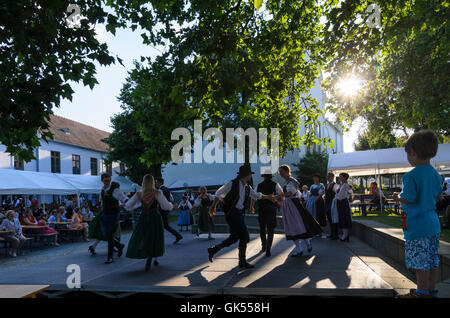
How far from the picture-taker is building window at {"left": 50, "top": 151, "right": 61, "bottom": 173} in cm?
3516

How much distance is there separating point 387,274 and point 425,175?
3.02 metres

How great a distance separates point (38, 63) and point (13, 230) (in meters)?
6.81

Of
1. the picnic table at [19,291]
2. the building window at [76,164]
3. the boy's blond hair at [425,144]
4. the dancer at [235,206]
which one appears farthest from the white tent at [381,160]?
the building window at [76,164]

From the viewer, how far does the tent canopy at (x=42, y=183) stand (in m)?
15.3

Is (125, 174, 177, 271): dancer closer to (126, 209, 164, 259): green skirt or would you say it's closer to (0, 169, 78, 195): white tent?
(126, 209, 164, 259): green skirt

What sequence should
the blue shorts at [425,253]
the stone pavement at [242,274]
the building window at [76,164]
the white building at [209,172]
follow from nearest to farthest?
the blue shorts at [425,253], the stone pavement at [242,274], the white building at [209,172], the building window at [76,164]

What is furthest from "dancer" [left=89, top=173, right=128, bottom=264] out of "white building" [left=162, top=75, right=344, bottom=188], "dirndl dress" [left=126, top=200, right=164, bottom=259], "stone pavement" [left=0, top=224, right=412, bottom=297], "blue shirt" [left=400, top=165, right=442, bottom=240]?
"white building" [left=162, top=75, right=344, bottom=188]

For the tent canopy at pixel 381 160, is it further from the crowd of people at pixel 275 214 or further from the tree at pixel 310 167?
the tree at pixel 310 167

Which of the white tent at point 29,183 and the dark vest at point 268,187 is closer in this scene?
the dark vest at point 268,187

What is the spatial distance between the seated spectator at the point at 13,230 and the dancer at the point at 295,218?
26.4 feet

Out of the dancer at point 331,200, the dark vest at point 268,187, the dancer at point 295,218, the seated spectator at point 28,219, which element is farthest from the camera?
the seated spectator at point 28,219

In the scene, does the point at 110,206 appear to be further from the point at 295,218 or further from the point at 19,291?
the point at 19,291

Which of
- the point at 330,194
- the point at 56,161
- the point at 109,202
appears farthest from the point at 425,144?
the point at 56,161
